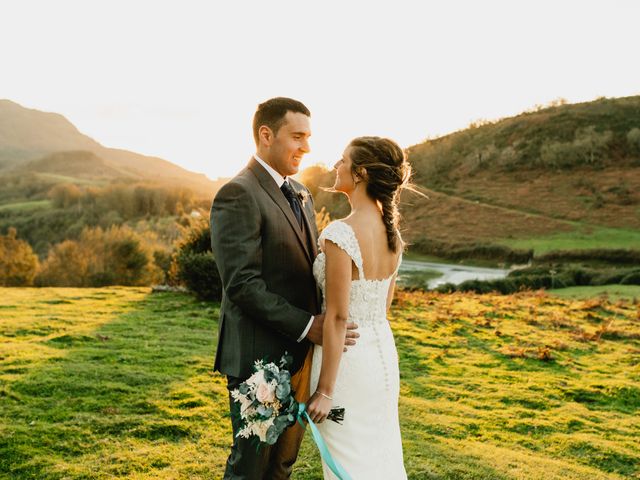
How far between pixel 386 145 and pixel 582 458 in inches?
197

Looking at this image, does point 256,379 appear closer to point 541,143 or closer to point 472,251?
point 472,251

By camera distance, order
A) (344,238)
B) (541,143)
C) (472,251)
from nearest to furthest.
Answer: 1. (344,238)
2. (472,251)
3. (541,143)

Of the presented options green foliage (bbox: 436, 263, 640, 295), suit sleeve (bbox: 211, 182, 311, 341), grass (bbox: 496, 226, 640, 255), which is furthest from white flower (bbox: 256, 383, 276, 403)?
grass (bbox: 496, 226, 640, 255)

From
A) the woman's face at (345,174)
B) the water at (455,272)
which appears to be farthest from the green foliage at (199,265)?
the water at (455,272)

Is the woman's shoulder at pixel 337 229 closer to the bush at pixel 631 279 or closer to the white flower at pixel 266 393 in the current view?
the white flower at pixel 266 393

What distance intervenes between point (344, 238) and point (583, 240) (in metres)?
50.6

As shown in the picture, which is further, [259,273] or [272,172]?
[272,172]

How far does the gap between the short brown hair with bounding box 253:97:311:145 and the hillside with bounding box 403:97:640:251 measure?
47532 millimetres

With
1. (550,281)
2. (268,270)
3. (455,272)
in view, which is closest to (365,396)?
(268,270)

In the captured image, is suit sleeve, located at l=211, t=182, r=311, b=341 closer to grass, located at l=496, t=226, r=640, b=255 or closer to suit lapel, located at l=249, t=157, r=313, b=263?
suit lapel, located at l=249, t=157, r=313, b=263

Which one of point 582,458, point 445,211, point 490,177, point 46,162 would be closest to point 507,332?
point 582,458

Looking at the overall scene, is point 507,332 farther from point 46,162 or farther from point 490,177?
point 46,162

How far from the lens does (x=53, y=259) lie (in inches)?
951

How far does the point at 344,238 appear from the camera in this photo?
3062 mm
